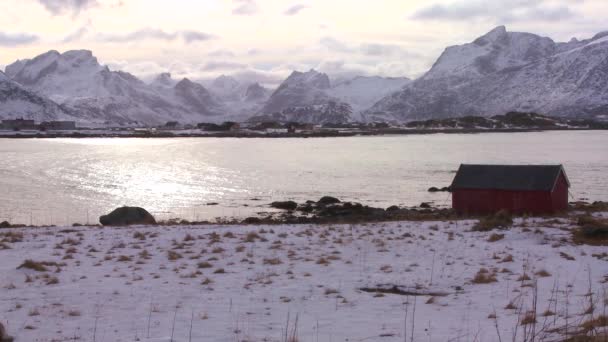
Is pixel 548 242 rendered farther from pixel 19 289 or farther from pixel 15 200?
pixel 15 200

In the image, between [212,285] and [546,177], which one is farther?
[546,177]

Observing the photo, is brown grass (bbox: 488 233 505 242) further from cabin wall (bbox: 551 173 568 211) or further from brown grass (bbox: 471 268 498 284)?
cabin wall (bbox: 551 173 568 211)

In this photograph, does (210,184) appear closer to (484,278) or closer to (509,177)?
(509,177)

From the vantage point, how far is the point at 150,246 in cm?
2188

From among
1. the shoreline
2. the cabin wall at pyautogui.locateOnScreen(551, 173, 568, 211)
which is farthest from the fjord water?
the cabin wall at pyautogui.locateOnScreen(551, 173, 568, 211)

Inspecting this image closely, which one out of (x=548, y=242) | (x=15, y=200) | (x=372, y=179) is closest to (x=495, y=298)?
(x=548, y=242)

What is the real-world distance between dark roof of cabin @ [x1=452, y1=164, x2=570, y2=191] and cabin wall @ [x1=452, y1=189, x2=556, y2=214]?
12.1 inches

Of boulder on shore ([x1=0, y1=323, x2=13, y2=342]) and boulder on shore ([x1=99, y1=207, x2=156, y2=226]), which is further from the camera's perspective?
boulder on shore ([x1=99, y1=207, x2=156, y2=226])

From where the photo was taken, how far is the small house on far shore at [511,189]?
3603 cm

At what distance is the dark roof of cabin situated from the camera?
36.5 meters

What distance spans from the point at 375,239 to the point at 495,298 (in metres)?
9.65

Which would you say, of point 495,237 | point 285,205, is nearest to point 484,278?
point 495,237

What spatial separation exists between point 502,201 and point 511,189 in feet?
2.94

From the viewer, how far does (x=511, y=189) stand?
3694cm
